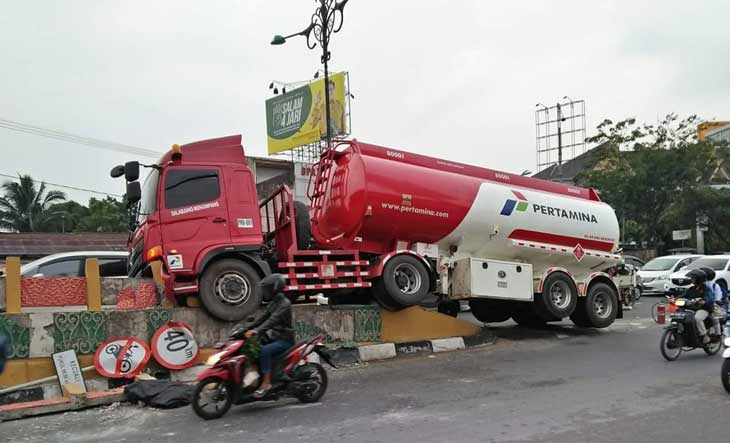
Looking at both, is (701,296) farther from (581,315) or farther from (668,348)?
(581,315)

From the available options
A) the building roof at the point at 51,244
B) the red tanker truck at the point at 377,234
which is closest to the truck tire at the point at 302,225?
the red tanker truck at the point at 377,234

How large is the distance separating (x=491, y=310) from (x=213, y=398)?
8.29 metres

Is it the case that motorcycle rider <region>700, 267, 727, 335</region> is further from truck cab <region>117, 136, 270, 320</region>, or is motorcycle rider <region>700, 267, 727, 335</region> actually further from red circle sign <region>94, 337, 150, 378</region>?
red circle sign <region>94, 337, 150, 378</region>

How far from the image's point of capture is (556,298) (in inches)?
477

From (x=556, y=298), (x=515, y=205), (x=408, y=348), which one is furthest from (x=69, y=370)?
(x=556, y=298)

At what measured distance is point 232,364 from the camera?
21.4ft

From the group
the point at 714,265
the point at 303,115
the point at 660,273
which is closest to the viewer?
the point at 714,265

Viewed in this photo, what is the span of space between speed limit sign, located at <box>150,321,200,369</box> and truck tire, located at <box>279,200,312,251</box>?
234 centimetres

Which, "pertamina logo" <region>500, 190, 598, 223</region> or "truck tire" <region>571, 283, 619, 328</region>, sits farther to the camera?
"truck tire" <region>571, 283, 619, 328</region>

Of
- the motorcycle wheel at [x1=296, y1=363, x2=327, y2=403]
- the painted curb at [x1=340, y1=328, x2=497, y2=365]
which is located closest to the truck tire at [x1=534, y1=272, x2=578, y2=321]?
the painted curb at [x1=340, y1=328, x2=497, y2=365]

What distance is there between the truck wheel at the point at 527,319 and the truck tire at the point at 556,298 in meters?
0.90

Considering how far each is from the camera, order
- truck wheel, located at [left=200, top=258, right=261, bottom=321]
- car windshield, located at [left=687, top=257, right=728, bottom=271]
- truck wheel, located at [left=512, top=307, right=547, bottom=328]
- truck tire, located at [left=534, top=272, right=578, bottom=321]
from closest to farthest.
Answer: truck wheel, located at [left=200, top=258, right=261, bottom=321], truck tire, located at [left=534, top=272, right=578, bottom=321], truck wheel, located at [left=512, top=307, right=547, bottom=328], car windshield, located at [left=687, top=257, right=728, bottom=271]

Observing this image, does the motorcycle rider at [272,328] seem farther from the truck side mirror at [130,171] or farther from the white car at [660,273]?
the white car at [660,273]

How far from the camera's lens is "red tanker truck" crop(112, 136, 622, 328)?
29.8ft
